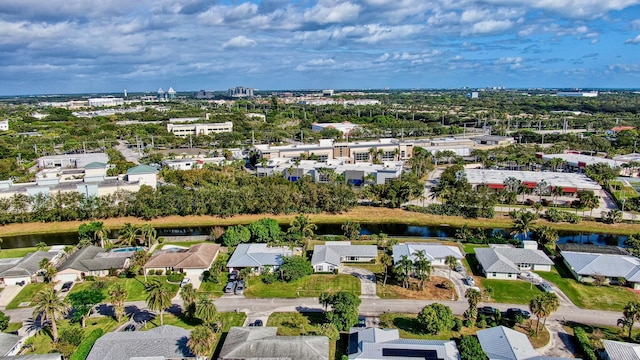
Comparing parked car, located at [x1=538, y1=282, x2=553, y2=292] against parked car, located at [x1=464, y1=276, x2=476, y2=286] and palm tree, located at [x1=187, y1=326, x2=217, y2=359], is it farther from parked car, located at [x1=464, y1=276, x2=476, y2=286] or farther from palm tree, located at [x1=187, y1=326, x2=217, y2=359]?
palm tree, located at [x1=187, y1=326, x2=217, y2=359]

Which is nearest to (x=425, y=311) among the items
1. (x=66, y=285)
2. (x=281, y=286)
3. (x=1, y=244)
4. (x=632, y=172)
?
(x=281, y=286)

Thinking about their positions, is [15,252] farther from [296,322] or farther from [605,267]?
[605,267]

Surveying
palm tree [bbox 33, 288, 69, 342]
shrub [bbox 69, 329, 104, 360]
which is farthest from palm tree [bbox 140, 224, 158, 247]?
shrub [bbox 69, 329, 104, 360]

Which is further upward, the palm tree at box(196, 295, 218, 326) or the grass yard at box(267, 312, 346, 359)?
the palm tree at box(196, 295, 218, 326)

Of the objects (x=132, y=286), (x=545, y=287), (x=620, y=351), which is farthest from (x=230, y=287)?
(x=620, y=351)

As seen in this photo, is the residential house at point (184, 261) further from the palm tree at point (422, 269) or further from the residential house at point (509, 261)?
the residential house at point (509, 261)

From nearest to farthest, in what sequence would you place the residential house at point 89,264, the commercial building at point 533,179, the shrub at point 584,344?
the shrub at point 584,344
the residential house at point 89,264
the commercial building at point 533,179

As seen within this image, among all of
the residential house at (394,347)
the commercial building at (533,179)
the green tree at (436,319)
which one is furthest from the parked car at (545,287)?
the commercial building at (533,179)

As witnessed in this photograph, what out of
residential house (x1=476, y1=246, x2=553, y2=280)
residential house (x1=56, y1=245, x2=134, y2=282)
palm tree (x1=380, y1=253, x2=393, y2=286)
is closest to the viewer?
palm tree (x1=380, y1=253, x2=393, y2=286)
